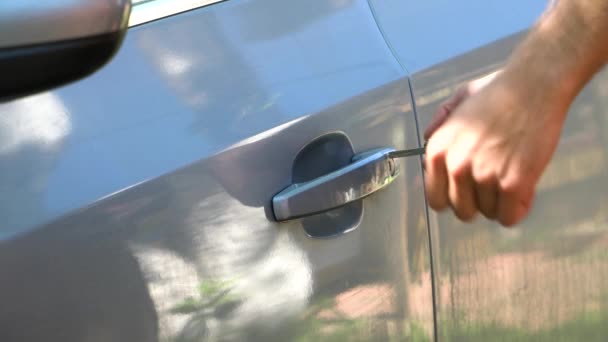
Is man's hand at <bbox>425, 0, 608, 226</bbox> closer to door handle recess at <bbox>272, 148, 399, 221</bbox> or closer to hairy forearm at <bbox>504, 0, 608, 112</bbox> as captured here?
hairy forearm at <bbox>504, 0, 608, 112</bbox>

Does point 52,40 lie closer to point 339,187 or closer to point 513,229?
point 339,187

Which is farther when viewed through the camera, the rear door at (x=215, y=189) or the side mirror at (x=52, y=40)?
the rear door at (x=215, y=189)

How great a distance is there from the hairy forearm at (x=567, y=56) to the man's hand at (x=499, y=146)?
0.04ft

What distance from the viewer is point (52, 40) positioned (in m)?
1.33

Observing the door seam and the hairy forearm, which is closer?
the hairy forearm

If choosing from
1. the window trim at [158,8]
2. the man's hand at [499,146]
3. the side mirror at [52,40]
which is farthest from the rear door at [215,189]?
the man's hand at [499,146]

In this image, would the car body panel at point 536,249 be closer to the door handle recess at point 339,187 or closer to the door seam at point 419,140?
the door seam at point 419,140

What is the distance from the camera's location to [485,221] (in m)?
2.17

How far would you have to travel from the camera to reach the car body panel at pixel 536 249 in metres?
2.13

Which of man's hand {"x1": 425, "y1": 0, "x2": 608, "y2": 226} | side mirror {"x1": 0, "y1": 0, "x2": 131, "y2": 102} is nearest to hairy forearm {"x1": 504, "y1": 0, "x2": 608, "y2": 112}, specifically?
man's hand {"x1": 425, "y1": 0, "x2": 608, "y2": 226}

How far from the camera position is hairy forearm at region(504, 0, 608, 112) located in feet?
4.25

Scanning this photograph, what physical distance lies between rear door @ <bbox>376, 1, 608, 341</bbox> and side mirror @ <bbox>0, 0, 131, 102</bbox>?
0.80 meters

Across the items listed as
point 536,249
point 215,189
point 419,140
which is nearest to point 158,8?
point 215,189

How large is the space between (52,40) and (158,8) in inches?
22.4
